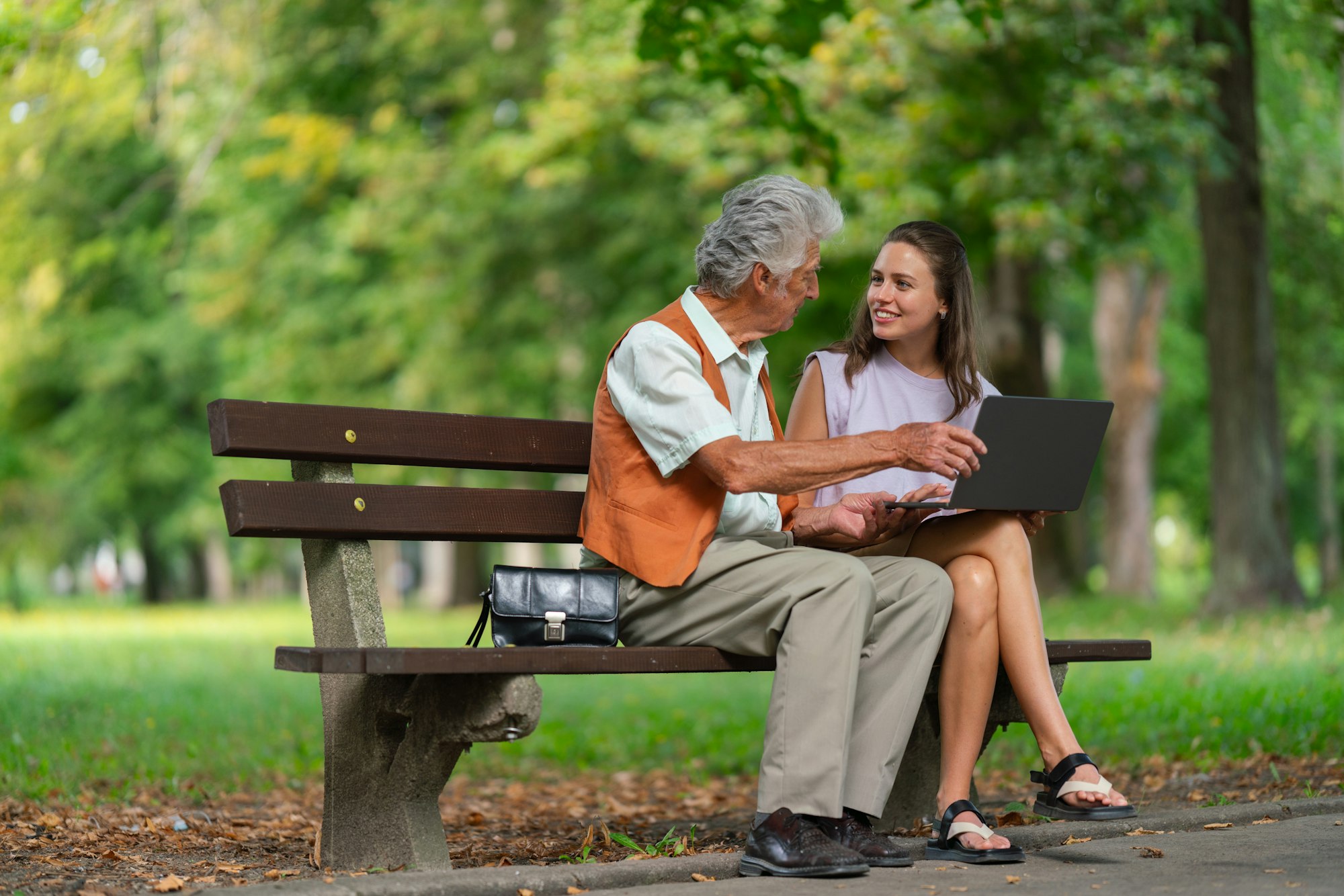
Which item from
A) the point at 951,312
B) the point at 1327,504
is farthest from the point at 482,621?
the point at 1327,504

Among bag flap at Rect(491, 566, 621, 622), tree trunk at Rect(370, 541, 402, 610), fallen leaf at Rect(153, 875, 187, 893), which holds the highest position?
bag flap at Rect(491, 566, 621, 622)

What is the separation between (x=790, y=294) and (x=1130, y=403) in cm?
1811

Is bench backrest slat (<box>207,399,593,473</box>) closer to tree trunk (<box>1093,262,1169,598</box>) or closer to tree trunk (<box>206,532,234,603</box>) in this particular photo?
tree trunk (<box>1093,262,1169,598</box>)

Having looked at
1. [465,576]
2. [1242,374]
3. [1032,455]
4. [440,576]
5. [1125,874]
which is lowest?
[440,576]

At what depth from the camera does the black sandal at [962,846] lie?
3.59m

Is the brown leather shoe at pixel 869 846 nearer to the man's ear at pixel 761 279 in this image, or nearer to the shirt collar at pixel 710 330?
the shirt collar at pixel 710 330

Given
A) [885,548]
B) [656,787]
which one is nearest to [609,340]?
[656,787]

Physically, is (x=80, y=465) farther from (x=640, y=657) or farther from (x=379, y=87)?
(x=640, y=657)

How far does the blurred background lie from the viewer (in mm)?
7633

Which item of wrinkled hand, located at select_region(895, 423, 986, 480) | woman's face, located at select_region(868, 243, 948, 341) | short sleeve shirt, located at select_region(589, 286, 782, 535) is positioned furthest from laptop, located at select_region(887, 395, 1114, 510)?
woman's face, located at select_region(868, 243, 948, 341)

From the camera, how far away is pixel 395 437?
3895mm

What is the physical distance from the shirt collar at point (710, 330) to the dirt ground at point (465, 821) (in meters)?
1.26

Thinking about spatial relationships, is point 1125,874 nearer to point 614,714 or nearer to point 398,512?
point 398,512

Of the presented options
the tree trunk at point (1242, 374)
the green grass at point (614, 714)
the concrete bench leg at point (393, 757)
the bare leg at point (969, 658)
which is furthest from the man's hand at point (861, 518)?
the tree trunk at point (1242, 374)
